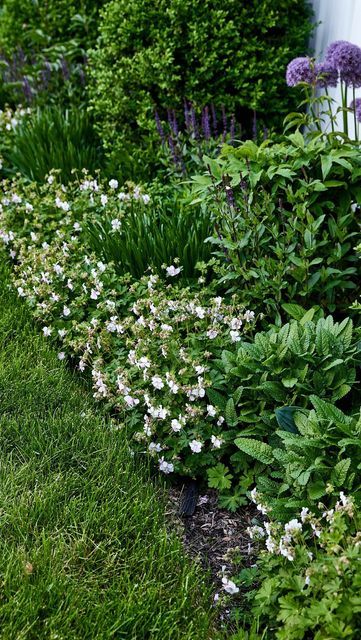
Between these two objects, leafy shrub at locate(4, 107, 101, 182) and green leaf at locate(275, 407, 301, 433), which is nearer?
green leaf at locate(275, 407, 301, 433)

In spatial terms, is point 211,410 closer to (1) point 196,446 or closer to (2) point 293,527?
(1) point 196,446

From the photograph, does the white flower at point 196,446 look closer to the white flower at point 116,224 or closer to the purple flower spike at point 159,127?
the white flower at point 116,224

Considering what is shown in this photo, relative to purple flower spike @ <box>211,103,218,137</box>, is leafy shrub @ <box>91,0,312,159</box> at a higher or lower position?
higher

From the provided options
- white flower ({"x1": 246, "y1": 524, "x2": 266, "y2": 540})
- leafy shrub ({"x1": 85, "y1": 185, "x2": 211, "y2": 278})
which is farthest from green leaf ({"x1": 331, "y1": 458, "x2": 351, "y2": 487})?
leafy shrub ({"x1": 85, "y1": 185, "x2": 211, "y2": 278})

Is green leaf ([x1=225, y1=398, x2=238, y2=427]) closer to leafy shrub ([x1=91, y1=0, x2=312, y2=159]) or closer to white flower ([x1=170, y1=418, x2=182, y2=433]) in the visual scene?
white flower ([x1=170, y1=418, x2=182, y2=433])

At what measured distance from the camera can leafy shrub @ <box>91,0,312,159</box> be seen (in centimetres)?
447

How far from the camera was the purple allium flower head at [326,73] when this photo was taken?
332cm

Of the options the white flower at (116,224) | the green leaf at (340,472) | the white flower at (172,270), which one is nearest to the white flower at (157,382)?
the white flower at (172,270)

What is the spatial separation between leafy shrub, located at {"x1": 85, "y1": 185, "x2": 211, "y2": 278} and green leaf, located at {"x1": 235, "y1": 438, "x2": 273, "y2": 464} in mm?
1130

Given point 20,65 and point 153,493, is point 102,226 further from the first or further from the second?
point 20,65

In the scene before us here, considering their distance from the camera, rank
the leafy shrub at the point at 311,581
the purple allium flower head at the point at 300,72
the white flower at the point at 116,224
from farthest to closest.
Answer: the white flower at the point at 116,224 < the purple allium flower head at the point at 300,72 < the leafy shrub at the point at 311,581

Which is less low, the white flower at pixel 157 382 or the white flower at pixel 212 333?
the white flower at pixel 212 333

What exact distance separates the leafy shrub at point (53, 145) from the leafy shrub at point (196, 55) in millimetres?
289

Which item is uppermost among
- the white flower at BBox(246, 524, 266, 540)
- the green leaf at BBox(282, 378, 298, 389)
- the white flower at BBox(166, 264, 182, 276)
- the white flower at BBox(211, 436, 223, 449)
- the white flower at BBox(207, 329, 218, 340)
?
the white flower at BBox(166, 264, 182, 276)
